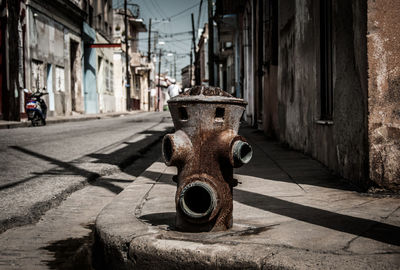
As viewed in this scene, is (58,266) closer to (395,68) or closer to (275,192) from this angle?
(275,192)

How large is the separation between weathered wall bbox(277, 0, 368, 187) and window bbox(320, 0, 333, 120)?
0.21ft

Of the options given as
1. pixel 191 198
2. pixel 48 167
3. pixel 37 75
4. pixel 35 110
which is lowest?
pixel 48 167

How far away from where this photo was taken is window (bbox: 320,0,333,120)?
5.55 m

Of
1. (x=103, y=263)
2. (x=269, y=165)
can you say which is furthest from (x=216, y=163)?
(x=269, y=165)

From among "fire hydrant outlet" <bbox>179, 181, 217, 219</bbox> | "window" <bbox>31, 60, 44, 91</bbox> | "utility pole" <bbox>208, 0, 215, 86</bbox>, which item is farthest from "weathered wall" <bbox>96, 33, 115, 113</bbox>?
"fire hydrant outlet" <bbox>179, 181, 217, 219</bbox>

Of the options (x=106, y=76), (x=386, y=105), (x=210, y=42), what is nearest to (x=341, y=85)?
(x=386, y=105)

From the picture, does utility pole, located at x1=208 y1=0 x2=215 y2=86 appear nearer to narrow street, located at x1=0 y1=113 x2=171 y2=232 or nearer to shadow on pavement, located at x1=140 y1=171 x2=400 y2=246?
narrow street, located at x1=0 y1=113 x2=171 y2=232

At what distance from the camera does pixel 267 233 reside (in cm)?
268

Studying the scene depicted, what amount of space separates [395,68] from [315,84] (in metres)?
2.22

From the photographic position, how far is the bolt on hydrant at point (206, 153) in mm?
2676

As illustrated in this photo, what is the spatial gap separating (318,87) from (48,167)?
3.95m

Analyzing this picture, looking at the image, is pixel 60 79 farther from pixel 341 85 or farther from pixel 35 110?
pixel 341 85

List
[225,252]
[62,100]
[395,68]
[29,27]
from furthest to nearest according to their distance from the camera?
[62,100], [29,27], [395,68], [225,252]

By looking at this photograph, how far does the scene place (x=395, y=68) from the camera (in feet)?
12.3
